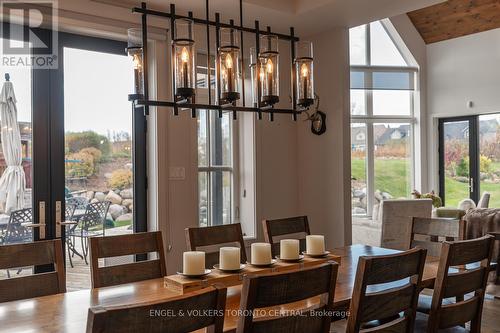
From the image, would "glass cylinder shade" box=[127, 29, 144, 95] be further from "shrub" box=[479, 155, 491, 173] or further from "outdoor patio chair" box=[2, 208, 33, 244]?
"shrub" box=[479, 155, 491, 173]

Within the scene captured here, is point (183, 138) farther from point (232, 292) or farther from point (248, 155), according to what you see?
point (232, 292)

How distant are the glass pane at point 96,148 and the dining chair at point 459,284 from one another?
102 inches

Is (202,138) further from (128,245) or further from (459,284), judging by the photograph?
(459,284)

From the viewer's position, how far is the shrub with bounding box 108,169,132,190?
3.91m

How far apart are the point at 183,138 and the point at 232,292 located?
230 centimetres

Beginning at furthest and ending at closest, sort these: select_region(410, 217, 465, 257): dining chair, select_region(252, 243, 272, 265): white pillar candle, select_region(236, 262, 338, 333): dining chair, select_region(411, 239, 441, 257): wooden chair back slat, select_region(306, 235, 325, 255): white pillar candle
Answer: select_region(411, 239, 441, 257): wooden chair back slat
select_region(410, 217, 465, 257): dining chair
select_region(306, 235, 325, 255): white pillar candle
select_region(252, 243, 272, 265): white pillar candle
select_region(236, 262, 338, 333): dining chair

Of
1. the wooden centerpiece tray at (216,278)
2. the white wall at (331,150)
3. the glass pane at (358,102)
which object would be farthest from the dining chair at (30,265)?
the glass pane at (358,102)

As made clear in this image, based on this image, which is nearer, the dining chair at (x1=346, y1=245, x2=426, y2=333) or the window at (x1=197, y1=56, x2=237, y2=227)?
the dining chair at (x1=346, y1=245, x2=426, y2=333)

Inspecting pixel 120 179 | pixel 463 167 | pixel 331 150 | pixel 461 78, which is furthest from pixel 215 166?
pixel 461 78

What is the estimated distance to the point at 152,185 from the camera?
403 centimetres

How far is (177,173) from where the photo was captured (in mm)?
4137

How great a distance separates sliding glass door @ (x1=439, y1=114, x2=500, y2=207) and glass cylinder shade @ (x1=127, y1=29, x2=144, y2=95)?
792 cm

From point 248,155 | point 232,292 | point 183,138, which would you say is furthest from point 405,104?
point 232,292

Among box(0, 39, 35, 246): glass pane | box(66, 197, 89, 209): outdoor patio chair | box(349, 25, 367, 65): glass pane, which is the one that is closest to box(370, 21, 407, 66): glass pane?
box(349, 25, 367, 65): glass pane
